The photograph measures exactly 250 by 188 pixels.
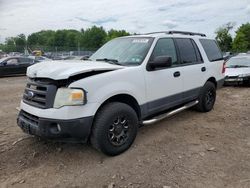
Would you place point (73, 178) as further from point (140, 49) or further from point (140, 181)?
point (140, 49)

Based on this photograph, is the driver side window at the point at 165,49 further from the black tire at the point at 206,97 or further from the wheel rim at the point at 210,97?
the wheel rim at the point at 210,97

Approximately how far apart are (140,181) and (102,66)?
5.55 ft

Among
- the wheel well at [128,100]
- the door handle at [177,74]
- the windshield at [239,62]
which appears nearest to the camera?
the wheel well at [128,100]

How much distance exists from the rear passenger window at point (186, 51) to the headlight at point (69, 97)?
257 centimetres

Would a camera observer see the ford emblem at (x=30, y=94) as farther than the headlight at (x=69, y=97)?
Yes

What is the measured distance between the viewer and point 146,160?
150 inches

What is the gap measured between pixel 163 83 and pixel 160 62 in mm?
555

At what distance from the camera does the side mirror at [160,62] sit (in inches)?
164

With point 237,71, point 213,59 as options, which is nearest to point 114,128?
point 213,59

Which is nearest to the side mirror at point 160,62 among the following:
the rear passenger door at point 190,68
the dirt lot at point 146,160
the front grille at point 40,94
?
the rear passenger door at point 190,68

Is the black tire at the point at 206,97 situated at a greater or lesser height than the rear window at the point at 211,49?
lesser

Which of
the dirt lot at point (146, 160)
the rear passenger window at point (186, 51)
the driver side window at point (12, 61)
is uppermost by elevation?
the rear passenger window at point (186, 51)

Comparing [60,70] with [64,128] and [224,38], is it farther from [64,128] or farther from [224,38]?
[224,38]

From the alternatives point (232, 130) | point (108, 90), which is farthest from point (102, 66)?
point (232, 130)
